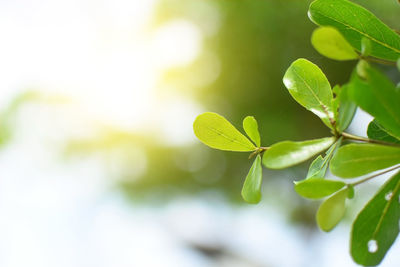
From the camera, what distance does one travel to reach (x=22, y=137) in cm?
551

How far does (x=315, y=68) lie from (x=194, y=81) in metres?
4.95

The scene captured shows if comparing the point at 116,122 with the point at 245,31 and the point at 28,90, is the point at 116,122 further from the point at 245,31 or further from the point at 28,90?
the point at 245,31

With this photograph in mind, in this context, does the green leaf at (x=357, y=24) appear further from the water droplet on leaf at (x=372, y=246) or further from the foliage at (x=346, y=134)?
the water droplet on leaf at (x=372, y=246)

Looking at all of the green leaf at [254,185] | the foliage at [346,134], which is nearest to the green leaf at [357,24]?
the foliage at [346,134]

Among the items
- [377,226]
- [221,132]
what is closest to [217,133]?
[221,132]

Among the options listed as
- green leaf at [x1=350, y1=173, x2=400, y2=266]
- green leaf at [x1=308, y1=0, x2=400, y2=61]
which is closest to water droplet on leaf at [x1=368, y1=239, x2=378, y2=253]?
green leaf at [x1=350, y1=173, x2=400, y2=266]

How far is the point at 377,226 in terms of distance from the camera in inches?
8.5

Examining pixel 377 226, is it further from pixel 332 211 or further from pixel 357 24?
pixel 357 24

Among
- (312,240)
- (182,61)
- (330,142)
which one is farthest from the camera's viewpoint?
(182,61)

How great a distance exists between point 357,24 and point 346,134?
8 cm

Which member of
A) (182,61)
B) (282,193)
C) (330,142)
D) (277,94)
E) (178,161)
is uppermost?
(182,61)

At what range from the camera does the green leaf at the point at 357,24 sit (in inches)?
9.9

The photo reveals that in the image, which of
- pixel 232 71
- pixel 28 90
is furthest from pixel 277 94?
pixel 28 90

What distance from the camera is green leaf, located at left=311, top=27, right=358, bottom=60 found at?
0.18 m
